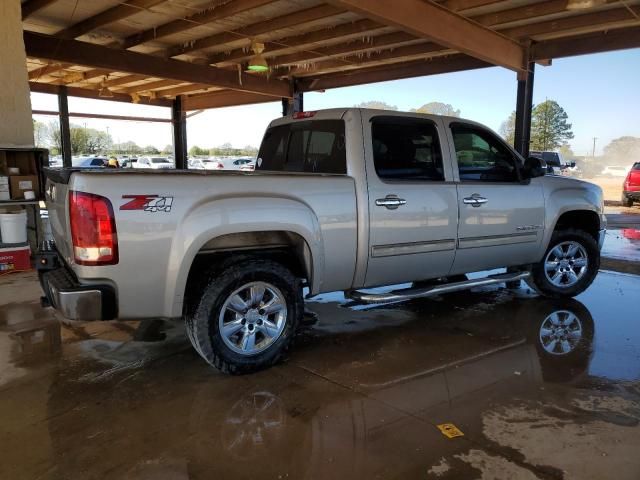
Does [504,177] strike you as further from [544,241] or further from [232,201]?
[232,201]

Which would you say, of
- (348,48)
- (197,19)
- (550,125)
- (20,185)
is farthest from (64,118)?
(550,125)

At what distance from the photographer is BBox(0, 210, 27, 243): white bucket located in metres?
6.71

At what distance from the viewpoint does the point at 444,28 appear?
8.31 m

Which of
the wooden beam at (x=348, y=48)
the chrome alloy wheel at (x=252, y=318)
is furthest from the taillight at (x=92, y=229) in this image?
the wooden beam at (x=348, y=48)

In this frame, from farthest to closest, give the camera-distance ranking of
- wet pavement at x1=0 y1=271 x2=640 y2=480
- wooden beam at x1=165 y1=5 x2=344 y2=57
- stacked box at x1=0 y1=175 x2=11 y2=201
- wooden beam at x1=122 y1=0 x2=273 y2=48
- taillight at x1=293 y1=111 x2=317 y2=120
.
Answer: wooden beam at x1=165 y1=5 x2=344 y2=57
wooden beam at x1=122 y1=0 x2=273 y2=48
stacked box at x1=0 y1=175 x2=11 y2=201
taillight at x1=293 y1=111 x2=317 y2=120
wet pavement at x1=0 y1=271 x2=640 y2=480

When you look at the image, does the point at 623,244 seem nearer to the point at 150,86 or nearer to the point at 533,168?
the point at 533,168

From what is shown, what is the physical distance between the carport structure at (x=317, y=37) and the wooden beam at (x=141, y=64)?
0.02 meters

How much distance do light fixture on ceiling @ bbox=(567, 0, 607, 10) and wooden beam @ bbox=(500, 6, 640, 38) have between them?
0.94 m

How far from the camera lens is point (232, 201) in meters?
3.44

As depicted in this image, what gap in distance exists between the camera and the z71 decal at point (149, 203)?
310cm

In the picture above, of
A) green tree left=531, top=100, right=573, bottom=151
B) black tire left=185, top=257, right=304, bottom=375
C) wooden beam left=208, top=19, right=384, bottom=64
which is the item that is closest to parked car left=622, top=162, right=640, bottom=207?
wooden beam left=208, top=19, right=384, bottom=64

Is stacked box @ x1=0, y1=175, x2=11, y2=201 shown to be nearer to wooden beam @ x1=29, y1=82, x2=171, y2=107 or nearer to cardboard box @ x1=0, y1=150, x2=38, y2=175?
cardboard box @ x1=0, y1=150, x2=38, y2=175

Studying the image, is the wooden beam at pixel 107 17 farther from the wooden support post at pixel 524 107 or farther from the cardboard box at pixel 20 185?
the wooden support post at pixel 524 107

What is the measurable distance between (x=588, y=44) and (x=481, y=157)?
21.7 ft
